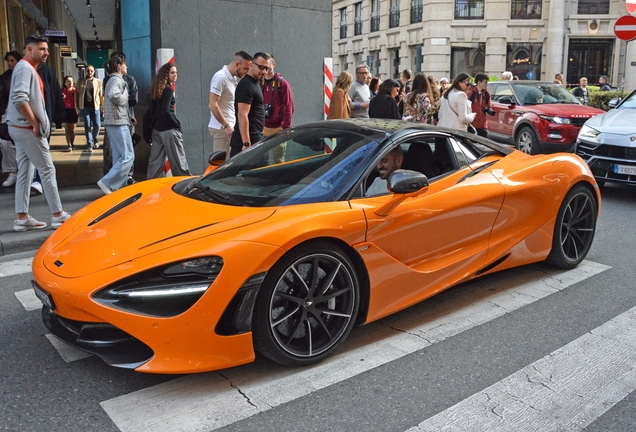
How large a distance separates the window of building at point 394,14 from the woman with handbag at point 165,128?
34.0 meters

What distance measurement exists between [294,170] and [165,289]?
4.44 feet

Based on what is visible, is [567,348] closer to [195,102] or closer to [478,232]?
[478,232]

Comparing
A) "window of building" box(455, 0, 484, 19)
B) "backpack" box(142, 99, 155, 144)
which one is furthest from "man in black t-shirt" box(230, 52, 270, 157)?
"window of building" box(455, 0, 484, 19)

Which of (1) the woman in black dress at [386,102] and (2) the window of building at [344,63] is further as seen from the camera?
(2) the window of building at [344,63]

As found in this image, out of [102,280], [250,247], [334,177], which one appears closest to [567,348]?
[334,177]

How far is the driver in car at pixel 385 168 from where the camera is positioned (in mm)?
3887

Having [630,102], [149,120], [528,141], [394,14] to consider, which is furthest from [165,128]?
[394,14]

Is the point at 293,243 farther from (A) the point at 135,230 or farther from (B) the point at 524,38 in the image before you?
(B) the point at 524,38

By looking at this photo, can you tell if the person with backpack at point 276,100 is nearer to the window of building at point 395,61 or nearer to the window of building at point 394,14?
the window of building at point 395,61

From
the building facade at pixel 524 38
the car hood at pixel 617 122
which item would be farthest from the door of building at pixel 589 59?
the car hood at pixel 617 122

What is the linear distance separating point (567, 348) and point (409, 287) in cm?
100

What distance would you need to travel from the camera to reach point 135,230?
3525 millimetres

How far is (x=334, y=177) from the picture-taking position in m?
3.85

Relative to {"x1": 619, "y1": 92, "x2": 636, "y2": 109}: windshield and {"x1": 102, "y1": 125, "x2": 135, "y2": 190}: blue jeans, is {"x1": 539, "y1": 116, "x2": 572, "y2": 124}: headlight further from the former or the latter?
{"x1": 102, "y1": 125, "x2": 135, "y2": 190}: blue jeans
